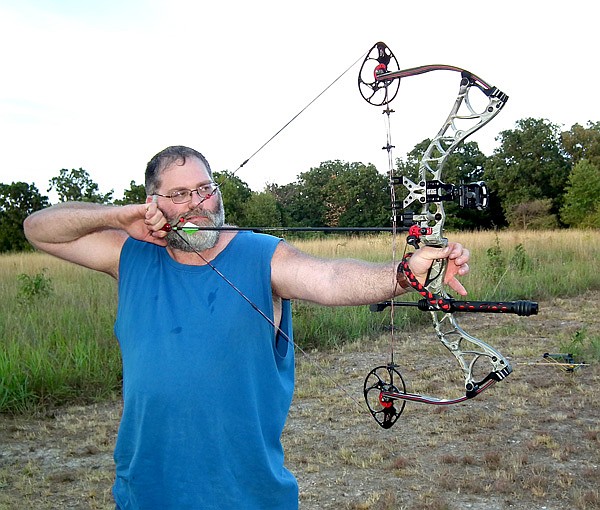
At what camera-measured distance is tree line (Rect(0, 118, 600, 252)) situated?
3852 mm

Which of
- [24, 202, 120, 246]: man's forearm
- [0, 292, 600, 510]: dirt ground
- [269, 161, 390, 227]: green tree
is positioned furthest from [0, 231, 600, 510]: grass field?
[24, 202, 120, 246]: man's forearm

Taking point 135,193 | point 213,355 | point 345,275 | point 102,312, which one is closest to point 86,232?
point 213,355

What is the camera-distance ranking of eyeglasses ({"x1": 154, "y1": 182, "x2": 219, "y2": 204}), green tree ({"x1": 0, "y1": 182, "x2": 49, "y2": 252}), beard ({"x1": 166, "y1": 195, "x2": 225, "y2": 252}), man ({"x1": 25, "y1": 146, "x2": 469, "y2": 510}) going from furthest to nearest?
green tree ({"x1": 0, "y1": 182, "x2": 49, "y2": 252})
eyeglasses ({"x1": 154, "y1": 182, "x2": 219, "y2": 204})
beard ({"x1": 166, "y1": 195, "x2": 225, "y2": 252})
man ({"x1": 25, "y1": 146, "x2": 469, "y2": 510})

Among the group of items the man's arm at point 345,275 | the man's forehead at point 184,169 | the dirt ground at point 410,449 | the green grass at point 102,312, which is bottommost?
the dirt ground at point 410,449

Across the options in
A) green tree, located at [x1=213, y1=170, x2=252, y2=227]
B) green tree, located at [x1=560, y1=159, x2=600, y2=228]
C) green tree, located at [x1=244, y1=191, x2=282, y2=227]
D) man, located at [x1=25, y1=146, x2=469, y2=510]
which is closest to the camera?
man, located at [x1=25, y1=146, x2=469, y2=510]

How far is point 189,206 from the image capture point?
214cm

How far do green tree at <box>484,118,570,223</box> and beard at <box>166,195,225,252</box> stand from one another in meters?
8.45

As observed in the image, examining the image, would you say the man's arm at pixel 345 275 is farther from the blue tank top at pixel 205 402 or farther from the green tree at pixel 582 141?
the green tree at pixel 582 141

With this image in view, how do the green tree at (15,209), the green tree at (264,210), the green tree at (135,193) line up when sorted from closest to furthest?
the green tree at (264,210) → the green tree at (135,193) → the green tree at (15,209)

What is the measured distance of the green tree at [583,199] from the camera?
1756cm

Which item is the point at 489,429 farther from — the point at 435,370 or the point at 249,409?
the point at 249,409

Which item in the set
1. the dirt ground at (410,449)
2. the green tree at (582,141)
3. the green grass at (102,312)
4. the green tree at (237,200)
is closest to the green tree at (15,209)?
the green grass at (102,312)

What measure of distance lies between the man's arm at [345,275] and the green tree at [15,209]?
18.9m

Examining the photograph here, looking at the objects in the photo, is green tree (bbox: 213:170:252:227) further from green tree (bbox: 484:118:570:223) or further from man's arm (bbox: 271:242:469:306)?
green tree (bbox: 484:118:570:223)
